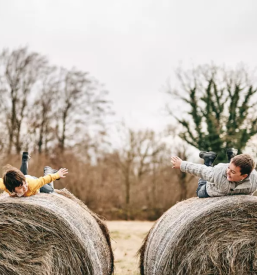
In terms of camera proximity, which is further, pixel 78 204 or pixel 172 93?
pixel 172 93

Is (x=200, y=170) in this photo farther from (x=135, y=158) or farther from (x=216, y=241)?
(x=135, y=158)

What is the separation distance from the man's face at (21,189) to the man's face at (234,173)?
236 centimetres

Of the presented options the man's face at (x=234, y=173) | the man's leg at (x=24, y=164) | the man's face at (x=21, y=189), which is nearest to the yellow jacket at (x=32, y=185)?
the man's face at (x=21, y=189)

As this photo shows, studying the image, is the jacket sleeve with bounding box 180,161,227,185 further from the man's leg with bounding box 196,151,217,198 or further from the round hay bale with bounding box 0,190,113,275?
the round hay bale with bounding box 0,190,113,275

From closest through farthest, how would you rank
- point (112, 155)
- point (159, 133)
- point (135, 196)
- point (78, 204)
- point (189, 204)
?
point (189, 204), point (78, 204), point (135, 196), point (112, 155), point (159, 133)

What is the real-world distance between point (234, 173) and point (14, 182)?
2.49 metres

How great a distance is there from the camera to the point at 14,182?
16.6 ft

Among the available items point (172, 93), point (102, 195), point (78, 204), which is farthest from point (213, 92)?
point (78, 204)

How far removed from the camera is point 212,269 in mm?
4844

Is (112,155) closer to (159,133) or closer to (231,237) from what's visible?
(159,133)

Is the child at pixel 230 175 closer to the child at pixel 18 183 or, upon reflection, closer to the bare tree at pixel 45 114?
the child at pixel 18 183

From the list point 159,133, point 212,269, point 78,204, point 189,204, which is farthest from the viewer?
point 159,133

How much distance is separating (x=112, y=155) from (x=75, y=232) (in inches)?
871

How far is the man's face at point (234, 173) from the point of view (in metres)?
4.81
